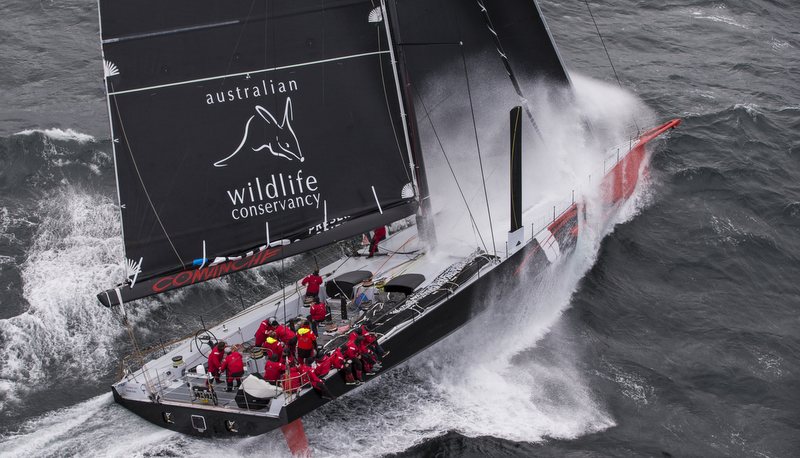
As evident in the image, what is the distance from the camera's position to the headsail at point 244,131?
1844 centimetres

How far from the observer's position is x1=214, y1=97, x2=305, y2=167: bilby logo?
63.7ft

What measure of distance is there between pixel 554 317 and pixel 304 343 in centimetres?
686

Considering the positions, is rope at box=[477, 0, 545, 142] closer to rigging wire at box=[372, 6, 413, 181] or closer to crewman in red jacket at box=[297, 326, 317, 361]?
rigging wire at box=[372, 6, 413, 181]

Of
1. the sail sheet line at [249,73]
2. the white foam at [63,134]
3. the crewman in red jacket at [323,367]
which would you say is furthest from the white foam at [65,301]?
the sail sheet line at [249,73]

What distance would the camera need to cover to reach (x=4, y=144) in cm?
2941

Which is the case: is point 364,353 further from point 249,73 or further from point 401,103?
point 249,73

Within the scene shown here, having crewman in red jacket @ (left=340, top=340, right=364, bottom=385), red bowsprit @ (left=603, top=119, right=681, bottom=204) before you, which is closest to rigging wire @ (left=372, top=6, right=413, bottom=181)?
crewman in red jacket @ (left=340, top=340, right=364, bottom=385)

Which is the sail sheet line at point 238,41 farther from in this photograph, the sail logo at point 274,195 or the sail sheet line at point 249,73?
the sail logo at point 274,195

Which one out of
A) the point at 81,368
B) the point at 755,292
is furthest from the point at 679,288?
the point at 81,368

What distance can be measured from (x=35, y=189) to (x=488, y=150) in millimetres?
12655

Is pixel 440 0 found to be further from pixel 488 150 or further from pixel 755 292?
pixel 755 292

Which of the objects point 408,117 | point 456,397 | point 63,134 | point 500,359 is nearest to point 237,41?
point 408,117

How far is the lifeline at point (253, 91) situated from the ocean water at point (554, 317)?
619cm

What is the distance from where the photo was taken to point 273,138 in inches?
772
